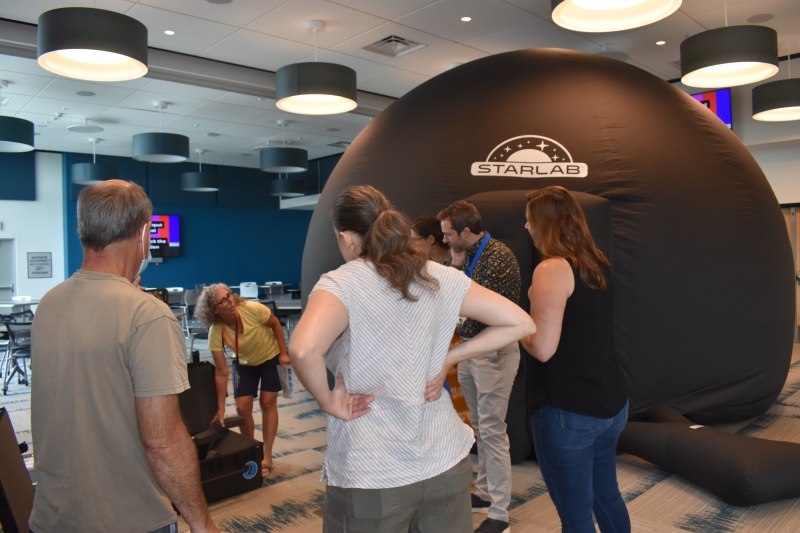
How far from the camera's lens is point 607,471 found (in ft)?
7.89

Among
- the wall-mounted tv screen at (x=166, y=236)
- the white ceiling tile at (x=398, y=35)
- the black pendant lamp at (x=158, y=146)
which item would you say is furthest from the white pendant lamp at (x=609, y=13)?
the wall-mounted tv screen at (x=166, y=236)

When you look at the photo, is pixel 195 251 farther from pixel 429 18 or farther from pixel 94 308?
pixel 94 308

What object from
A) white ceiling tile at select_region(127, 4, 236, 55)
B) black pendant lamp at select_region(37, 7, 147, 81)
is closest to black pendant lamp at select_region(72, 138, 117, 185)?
white ceiling tile at select_region(127, 4, 236, 55)

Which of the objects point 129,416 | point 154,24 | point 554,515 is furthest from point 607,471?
point 154,24

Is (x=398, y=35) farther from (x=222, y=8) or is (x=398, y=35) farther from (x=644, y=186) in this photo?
(x=644, y=186)

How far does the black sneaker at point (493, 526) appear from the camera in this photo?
10.4ft

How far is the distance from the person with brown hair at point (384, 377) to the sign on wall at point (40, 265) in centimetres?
1482

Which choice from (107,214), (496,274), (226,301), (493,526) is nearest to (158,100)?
(226,301)

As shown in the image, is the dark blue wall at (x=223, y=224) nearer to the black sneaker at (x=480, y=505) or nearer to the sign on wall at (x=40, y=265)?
the sign on wall at (x=40, y=265)

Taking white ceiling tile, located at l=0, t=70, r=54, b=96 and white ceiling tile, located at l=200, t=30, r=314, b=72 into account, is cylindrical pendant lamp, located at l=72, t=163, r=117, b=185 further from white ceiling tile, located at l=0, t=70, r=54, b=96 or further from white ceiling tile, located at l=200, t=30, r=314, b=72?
white ceiling tile, located at l=200, t=30, r=314, b=72

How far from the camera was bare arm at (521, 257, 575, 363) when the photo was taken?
2174 millimetres

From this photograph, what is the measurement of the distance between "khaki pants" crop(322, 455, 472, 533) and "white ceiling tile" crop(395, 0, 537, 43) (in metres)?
6.44

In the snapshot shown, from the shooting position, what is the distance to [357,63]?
9.26 metres

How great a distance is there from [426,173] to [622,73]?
1.77 metres
